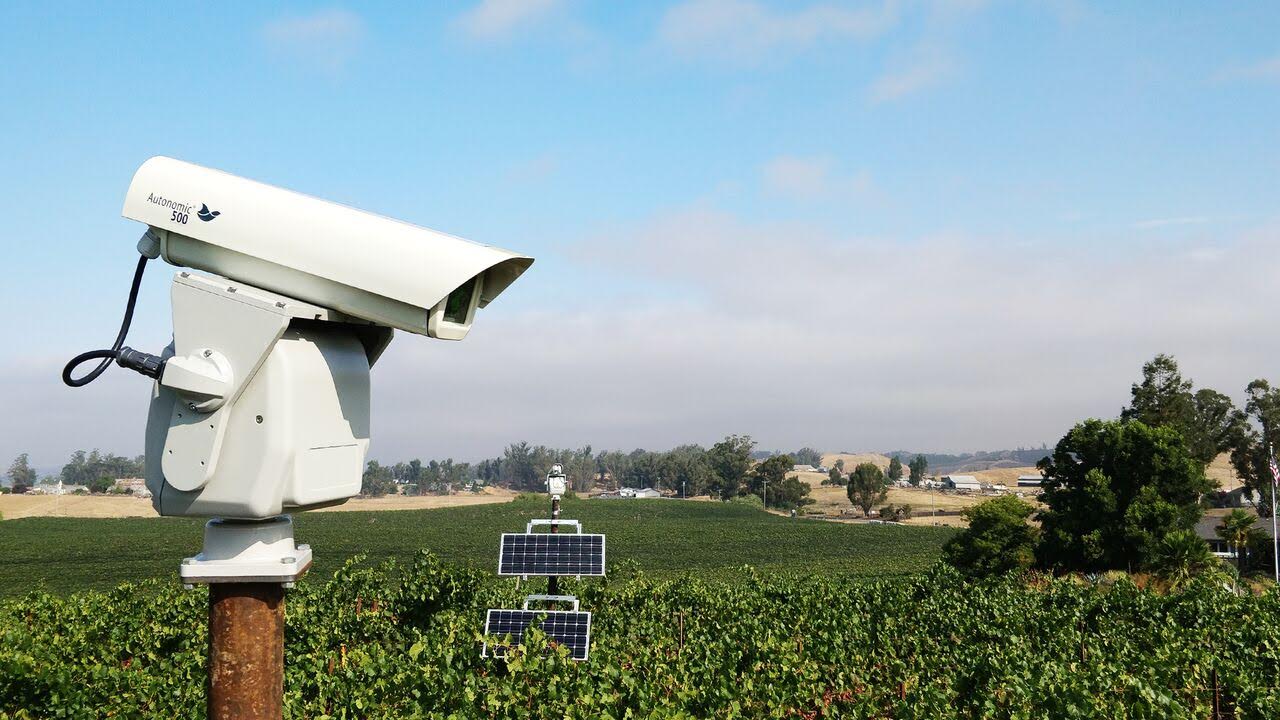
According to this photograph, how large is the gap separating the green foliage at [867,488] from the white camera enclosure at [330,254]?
10822 centimetres

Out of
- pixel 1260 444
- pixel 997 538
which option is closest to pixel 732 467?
pixel 1260 444

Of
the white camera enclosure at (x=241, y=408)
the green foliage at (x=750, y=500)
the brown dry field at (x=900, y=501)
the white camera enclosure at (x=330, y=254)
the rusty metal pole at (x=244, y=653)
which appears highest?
the white camera enclosure at (x=330, y=254)

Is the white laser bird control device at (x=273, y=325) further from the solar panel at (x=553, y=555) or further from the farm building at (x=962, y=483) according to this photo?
the farm building at (x=962, y=483)

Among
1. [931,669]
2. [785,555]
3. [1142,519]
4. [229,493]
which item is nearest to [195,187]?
[229,493]

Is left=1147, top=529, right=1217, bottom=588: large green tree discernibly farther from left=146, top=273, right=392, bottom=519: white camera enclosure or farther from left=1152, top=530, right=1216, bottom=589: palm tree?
left=146, top=273, right=392, bottom=519: white camera enclosure

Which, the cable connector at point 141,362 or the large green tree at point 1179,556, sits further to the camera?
the large green tree at point 1179,556

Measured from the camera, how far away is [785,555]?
58.4m

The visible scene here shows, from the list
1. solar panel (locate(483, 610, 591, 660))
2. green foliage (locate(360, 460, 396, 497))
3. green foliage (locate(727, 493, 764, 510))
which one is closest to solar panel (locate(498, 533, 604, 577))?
solar panel (locate(483, 610, 591, 660))

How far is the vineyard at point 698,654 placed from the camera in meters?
7.12

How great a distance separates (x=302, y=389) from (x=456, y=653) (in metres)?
5.59

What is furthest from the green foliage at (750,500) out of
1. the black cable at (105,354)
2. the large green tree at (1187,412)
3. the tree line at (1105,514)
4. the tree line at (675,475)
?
the black cable at (105,354)

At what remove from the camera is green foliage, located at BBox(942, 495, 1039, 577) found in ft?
113

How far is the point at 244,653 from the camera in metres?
2.79

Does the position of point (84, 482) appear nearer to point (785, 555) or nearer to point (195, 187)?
point (785, 555)
